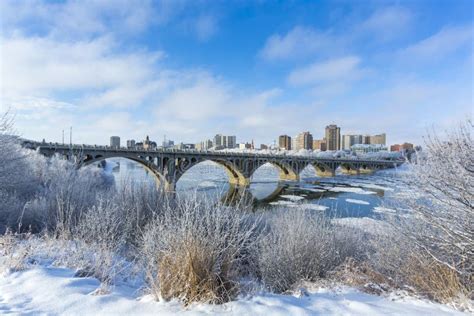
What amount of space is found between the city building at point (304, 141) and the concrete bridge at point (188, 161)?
232 ft

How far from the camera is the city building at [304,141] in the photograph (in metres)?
144

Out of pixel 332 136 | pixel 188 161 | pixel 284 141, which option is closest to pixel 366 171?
pixel 188 161

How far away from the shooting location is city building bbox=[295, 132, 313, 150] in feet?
472

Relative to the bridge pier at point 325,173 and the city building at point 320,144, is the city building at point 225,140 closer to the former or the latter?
the city building at point 320,144

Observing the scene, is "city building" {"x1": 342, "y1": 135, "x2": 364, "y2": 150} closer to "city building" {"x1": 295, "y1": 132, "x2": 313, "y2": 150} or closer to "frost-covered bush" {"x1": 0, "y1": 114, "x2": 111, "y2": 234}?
"city building" {"x1": 295, "y1": 132, "x2": 313, "y2": 150}

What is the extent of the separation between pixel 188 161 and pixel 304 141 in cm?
11247

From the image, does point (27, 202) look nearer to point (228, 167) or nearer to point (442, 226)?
point (442, 226)

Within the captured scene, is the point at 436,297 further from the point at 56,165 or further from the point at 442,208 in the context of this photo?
the point at 56,165

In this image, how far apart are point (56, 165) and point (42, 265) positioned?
2133 cm

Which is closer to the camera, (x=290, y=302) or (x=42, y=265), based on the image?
(x=290, y=302)

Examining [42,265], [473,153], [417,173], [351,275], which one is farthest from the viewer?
[417,173]

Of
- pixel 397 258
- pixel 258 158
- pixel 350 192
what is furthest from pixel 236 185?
pixel 397 258

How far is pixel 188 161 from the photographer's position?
136 feet

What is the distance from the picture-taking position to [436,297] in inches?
143
